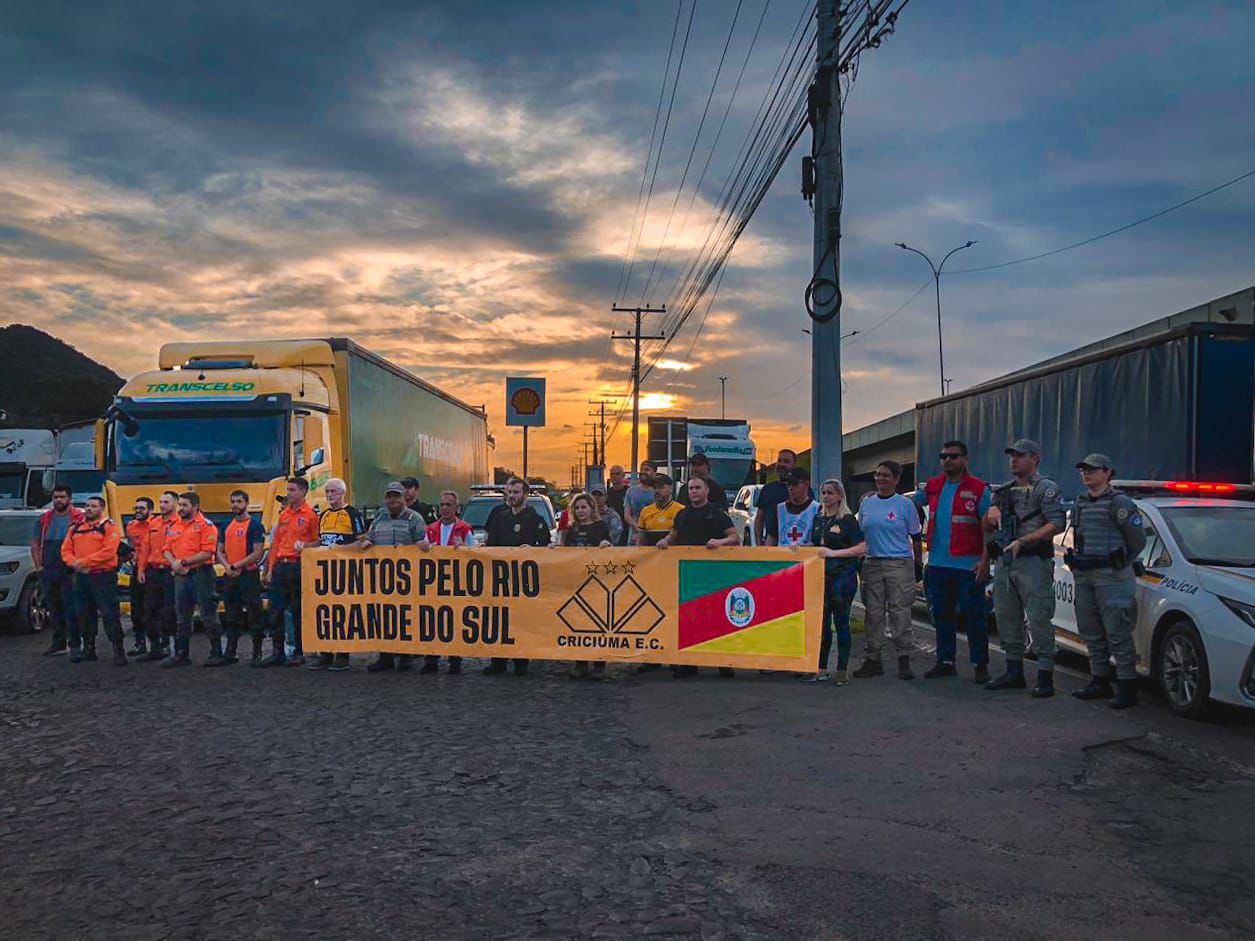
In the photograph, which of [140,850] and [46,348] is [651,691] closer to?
[140,850]

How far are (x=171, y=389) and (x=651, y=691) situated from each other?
851cm

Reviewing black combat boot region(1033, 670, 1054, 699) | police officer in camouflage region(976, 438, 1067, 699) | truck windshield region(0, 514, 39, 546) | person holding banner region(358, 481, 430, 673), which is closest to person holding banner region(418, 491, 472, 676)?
person holding banner region(358, 481, 430, 673)

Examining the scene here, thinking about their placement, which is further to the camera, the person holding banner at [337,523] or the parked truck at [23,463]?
the parked truck at [23,463]

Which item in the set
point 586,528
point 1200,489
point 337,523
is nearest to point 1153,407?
point 1200,489

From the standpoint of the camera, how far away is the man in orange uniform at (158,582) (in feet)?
39.5

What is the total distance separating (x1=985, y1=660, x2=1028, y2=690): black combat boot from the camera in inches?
375

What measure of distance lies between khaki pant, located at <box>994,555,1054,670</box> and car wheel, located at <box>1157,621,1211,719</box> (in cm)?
85

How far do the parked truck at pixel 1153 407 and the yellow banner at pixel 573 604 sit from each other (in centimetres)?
457

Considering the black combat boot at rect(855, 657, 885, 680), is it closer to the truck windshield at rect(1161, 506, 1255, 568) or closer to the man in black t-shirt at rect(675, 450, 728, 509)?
the man in black t-shirt at rect(675, 450, 728, 509)

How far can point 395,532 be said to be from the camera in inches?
459

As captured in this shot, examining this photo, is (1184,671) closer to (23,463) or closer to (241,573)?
(241,573)

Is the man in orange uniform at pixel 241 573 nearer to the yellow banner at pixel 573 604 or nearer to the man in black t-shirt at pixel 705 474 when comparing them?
the yellow banner at pixel 573 604

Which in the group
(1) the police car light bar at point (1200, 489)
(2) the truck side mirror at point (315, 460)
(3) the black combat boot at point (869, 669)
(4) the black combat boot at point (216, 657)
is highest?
(2) the truck side mirror at point (315, 460)

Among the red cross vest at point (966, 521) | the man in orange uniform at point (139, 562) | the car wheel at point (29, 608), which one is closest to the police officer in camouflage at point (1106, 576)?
the red cross vest at point (966, 521)
